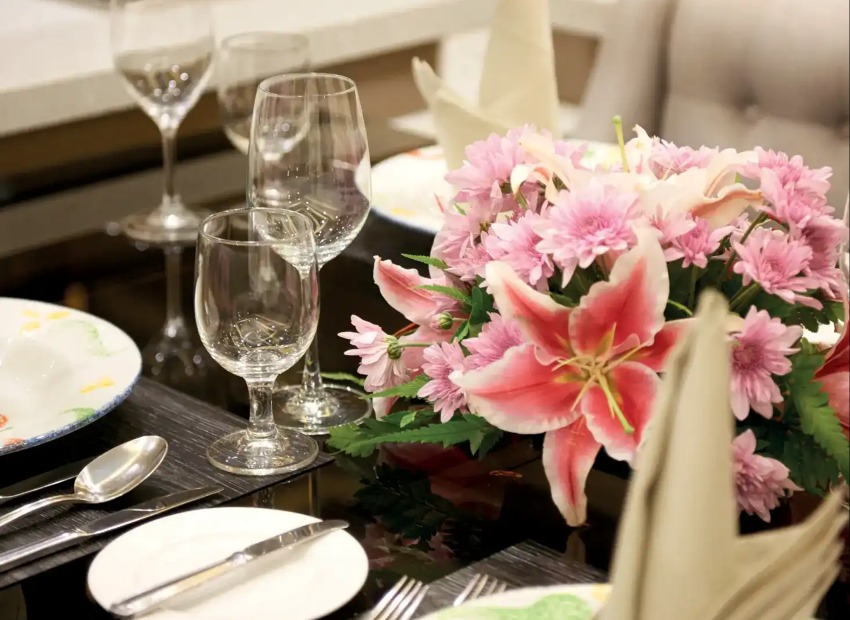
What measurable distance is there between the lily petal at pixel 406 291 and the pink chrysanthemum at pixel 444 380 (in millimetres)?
56

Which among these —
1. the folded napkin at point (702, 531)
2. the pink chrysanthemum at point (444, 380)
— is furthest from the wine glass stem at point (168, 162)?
the folded napkin at point (702, 531)

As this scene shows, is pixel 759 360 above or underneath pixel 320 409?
above

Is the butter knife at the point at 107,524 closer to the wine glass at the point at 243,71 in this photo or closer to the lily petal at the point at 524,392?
the lily petal at the point at 524,392

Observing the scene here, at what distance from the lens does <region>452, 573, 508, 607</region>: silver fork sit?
26.9 inches

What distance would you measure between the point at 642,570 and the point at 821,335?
46 cm

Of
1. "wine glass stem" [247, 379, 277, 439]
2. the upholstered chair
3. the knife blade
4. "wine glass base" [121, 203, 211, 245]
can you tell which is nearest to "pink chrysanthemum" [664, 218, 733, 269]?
"wine glass stem" [247, 379, 277, 439]

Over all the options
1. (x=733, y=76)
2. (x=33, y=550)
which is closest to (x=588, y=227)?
(x=33, y=550)

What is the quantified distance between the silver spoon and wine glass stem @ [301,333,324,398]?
0.15 meters

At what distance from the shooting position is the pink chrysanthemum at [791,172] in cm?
77

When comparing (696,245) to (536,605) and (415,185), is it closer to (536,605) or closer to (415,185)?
(536,605)

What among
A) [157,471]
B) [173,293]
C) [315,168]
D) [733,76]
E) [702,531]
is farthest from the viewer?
[733,76]

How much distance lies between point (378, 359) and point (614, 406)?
7.5 inches

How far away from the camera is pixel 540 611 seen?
0.65m

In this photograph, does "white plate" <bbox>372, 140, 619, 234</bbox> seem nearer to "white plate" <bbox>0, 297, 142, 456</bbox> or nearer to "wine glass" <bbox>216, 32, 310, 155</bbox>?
"wine glass" <bbox>216, 32, 310, 155</bbox>
